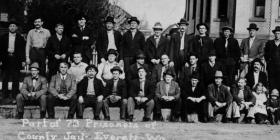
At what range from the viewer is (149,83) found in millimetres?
10711

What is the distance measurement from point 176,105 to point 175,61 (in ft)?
5.91

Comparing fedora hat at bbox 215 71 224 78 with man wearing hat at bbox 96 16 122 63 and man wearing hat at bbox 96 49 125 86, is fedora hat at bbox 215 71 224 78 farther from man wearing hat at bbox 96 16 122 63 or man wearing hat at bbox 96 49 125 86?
man wearing hat at bbox 96 16 122 63

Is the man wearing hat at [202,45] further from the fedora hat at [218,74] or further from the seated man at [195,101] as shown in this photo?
the seated man at [195,101]

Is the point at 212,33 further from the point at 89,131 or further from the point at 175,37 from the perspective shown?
the point at 89,131

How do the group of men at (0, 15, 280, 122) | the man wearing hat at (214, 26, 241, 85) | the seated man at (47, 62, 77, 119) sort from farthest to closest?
the man wearing hat at (214, 26, 241, 85)
the group of men at (0, 15, 280, 122)
the seated man at (47, 62, 77, 119)

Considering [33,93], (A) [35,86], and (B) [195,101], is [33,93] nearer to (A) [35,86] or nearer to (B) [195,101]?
(A) [35,86]

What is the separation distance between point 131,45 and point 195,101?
2.24 m

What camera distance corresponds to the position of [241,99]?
11.0 meters

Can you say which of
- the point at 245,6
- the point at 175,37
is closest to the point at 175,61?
the point at 175,37

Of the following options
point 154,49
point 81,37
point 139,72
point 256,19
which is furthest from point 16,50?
point 256,19

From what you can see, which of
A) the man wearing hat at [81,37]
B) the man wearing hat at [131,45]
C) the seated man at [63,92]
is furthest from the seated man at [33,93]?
the man wearing hat at [131,45]

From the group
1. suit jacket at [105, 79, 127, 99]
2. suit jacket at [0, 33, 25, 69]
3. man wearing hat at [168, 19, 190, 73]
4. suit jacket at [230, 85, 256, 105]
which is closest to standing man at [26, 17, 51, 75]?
suit jacket at [0, 33, 25, 69]

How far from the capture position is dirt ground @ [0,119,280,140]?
791 centimetres

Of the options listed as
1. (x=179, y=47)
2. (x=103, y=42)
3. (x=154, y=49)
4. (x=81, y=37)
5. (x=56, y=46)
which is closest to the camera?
(x=56, y=46)
